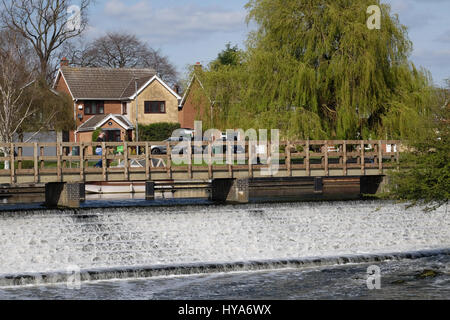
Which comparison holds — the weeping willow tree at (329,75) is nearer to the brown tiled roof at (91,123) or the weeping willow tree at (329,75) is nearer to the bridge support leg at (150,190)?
the bridge support leg at (150,190)

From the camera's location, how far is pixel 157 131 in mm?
68750

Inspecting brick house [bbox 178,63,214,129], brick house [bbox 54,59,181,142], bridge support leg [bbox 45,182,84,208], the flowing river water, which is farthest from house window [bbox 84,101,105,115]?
the flowing river water

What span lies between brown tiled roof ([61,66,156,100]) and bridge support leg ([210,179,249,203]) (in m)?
37.1

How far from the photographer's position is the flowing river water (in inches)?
860

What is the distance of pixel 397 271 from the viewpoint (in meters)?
24.3

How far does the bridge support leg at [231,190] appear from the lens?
110 feet

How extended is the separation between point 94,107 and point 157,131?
7117mm

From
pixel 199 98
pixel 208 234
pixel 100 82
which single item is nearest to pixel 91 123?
pixel 100 82

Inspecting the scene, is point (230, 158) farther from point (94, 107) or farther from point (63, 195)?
point (94, 107)

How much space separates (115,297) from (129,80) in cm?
5469

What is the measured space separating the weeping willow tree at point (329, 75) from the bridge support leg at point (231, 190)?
5.60 m

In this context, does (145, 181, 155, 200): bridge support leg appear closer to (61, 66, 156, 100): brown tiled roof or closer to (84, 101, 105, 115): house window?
(61, 66, 156, 100): brown tiled roof

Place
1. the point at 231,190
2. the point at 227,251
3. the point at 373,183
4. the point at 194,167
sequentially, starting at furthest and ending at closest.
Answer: the point at 373,183, the point at 231,190, the point at 194,167, the point at 227,251

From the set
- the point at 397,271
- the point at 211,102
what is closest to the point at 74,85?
the point at 211,102
